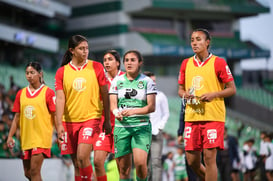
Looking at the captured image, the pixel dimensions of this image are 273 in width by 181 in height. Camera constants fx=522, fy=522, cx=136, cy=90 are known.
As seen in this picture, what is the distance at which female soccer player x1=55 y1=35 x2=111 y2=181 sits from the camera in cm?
769

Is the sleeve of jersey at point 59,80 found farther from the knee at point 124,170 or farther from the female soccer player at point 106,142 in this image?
the knee at point 124,170

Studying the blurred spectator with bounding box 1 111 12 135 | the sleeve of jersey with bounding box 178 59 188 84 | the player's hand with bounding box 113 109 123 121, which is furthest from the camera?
the blurred spectator with bounding box 1 111 12 135

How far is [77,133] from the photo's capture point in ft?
25.5

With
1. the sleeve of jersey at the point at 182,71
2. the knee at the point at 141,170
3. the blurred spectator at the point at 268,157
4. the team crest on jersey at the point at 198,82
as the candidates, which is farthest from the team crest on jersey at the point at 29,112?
the blurred spectator at the point at 268,157

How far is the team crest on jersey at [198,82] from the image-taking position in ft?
26.4

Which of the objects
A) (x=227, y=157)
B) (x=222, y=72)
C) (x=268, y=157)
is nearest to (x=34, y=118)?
(x=222, y=72)

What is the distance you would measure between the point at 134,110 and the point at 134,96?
0.87ft

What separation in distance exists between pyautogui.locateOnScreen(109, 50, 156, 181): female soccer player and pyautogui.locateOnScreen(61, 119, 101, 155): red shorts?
0.38 m

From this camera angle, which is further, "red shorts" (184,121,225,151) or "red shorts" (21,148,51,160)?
"red shorts" (21,148,51,160)

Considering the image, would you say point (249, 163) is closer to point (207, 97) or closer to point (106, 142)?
point (106, 142)

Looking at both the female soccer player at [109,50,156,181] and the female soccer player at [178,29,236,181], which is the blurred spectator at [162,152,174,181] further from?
the female soccer player at [109,50,156,181]

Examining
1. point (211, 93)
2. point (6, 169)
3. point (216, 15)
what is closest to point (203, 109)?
point (211, 93)

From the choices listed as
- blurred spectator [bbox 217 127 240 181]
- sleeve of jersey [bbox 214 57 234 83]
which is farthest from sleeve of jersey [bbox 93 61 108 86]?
blurred spectator [bbox 217 127 240 181]

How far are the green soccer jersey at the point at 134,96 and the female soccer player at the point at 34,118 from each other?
164 centimetres
